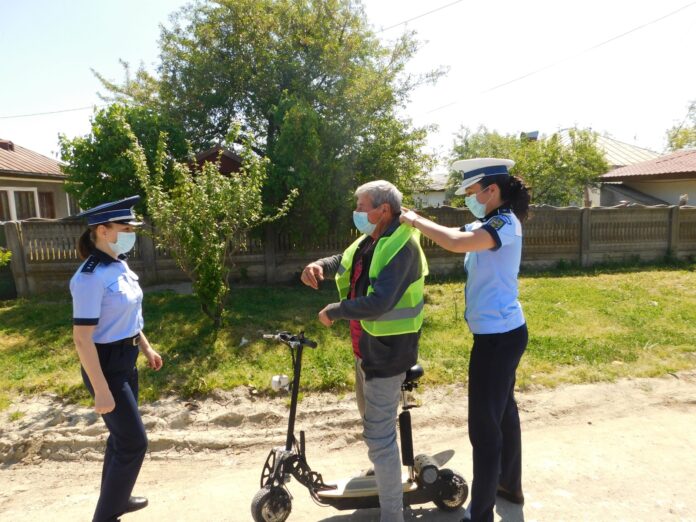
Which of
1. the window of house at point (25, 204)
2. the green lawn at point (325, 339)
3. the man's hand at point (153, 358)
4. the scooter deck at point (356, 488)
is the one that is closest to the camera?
the scooter deck at point (356, 488)

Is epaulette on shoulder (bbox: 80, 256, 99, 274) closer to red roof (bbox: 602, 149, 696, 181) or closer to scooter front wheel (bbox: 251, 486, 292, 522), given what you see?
scooter front wheel (bbox: 251, 486, 292, 522)

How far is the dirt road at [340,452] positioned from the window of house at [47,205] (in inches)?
563

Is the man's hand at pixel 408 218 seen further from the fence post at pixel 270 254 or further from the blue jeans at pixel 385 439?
the fence post at pixel 270 254

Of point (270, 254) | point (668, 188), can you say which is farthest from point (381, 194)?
point (668, 188)

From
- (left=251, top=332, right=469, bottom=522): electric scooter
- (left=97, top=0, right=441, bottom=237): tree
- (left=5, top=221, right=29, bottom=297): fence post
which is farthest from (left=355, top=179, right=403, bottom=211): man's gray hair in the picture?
(left=5, top=221, right=29, bottom=297): fence post

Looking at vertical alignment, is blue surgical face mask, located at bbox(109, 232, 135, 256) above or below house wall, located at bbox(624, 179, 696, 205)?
below

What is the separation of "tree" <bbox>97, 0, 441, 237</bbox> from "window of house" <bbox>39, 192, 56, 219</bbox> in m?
8.23

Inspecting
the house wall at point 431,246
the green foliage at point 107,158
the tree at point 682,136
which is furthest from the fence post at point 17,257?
the tree at point 682,136

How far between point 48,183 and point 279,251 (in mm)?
11145

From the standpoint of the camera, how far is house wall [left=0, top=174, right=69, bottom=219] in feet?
48.1

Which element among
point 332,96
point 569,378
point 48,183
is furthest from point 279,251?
point 48,183

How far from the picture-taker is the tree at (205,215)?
6.19 meters

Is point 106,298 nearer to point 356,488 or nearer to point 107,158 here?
point 356,488

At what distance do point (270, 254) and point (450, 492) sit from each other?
7.28 metres
